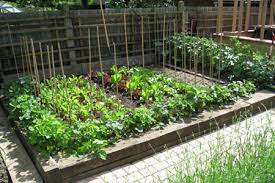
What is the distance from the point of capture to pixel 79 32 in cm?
673

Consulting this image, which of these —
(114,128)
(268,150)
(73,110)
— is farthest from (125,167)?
(268,150)

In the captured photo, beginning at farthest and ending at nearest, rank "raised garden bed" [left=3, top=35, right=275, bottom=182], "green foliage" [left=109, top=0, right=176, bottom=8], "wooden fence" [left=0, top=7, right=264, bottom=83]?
1. "green foliage" [left=109, top=0, right=176, bottom=8]
2. "wooden fence" [left=0, top=7, right=264, bottom=83]
3. "raised garden bed" [left=3, top=35, right=275, bottom=182]

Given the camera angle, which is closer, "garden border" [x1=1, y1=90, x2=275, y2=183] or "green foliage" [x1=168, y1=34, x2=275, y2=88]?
"garden border" [x1=1, y1=90, x2=275, y2=183]

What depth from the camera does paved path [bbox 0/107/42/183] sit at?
3.19m

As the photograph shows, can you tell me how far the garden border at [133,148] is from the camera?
3162 millimetres

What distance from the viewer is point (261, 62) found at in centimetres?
579

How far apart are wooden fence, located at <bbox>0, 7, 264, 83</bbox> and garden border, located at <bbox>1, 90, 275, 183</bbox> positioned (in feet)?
6.11

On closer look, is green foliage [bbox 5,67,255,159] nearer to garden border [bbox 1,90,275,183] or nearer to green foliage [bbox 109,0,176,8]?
garden border [bbox 1,90,275,183]

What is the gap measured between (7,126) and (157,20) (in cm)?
480

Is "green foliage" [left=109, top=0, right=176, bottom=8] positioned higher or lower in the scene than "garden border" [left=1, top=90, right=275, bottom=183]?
higher

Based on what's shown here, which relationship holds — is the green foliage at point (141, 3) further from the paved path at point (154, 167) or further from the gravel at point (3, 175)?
the gravel at point (3, 175)

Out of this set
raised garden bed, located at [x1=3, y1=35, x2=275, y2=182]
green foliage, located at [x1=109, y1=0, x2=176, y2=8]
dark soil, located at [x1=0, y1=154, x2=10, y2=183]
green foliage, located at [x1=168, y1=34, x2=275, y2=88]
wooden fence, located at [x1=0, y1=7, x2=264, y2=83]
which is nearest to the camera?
dark soil, located at [x1=0, y1=154, x2=10, y2=183]

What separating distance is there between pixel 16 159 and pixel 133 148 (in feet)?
4.67

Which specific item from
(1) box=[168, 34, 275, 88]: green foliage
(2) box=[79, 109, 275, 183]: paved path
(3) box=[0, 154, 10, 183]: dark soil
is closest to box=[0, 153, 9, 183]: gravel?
(3) box=[0, 154, 10, 183]: dark soil
